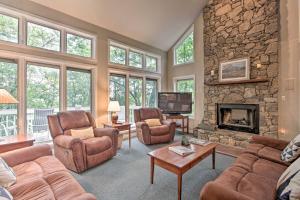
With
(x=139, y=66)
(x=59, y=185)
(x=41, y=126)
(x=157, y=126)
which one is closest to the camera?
(x=59, y=185)

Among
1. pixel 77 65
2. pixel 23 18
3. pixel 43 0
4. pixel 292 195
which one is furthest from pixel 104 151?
pixel 43 0

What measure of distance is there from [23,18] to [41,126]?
2.17m

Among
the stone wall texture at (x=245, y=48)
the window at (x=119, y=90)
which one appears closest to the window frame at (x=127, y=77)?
the window at (x=119, y=90)

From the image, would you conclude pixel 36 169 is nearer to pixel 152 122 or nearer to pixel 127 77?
pixel 152 122

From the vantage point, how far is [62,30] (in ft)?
12.1

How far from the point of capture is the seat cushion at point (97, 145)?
2.75 metres

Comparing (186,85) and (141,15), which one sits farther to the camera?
(186,85)

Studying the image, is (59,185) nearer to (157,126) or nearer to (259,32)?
(157,126)

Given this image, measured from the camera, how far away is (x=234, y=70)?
14.2ft

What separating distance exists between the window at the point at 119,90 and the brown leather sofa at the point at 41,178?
2.71m

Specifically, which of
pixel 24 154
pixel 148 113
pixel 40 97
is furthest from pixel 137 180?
pixel 40 97

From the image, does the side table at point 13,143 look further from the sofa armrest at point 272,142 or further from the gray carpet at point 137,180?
the sofa armrest at point 272,142

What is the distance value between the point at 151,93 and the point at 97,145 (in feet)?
11.5

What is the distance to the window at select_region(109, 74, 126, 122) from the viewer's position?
4.76 m
